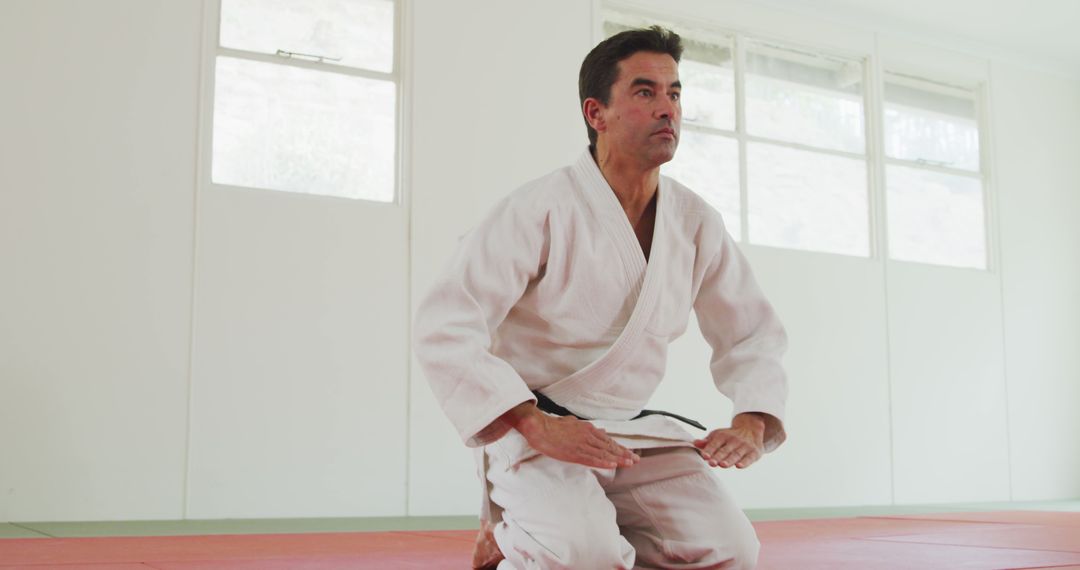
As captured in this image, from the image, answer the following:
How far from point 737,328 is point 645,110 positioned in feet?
1.72

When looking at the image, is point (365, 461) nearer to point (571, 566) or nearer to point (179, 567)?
point (179, 567)

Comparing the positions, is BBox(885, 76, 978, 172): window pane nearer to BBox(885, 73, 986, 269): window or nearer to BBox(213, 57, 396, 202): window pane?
BBox(885, 73, 986, 269): window

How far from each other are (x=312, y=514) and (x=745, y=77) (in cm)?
371

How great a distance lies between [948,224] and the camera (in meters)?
7.51

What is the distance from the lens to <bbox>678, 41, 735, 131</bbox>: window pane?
6490 millimetres

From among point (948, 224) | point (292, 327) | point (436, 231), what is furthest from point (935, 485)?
point (292, 327)

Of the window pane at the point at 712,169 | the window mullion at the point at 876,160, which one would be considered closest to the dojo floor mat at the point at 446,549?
the window pane at the point at 712,169

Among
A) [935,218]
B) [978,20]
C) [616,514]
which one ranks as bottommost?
[616,514]

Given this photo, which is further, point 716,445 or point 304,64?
point 304,64

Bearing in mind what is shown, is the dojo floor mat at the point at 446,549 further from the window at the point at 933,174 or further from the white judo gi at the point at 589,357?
the window at the point at 933,174

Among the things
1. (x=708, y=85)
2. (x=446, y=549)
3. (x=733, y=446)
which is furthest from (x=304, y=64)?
(x=733, y=446)

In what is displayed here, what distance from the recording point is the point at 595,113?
92.2 inches

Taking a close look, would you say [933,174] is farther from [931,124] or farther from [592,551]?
[592,551]

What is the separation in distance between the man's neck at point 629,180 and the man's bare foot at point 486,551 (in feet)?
2.37
